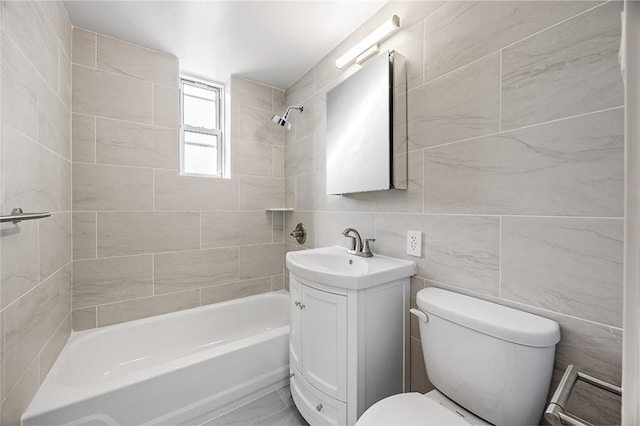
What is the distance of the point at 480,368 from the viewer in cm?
88

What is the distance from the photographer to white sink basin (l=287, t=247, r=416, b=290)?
1.12 m

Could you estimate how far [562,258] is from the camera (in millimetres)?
880

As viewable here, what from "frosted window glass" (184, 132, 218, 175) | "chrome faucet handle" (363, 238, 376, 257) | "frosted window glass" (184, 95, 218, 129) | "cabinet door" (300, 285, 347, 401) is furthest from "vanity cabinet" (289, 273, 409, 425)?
"frosted window glass" (184, 95, 218, 129)

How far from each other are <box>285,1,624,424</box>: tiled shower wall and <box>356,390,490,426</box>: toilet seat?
0.34 m

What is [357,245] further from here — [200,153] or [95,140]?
[95,140]

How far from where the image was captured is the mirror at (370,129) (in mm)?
1393

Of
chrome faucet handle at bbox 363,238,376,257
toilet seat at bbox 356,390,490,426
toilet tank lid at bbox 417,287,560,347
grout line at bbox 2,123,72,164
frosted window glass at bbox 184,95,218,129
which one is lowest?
toilet seat at bbox 356,390,490,426

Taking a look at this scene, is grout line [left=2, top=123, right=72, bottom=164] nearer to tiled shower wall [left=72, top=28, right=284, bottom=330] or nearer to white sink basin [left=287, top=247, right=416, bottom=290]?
tiled shower wall [left=72, top=28, right=284, bottom=330]

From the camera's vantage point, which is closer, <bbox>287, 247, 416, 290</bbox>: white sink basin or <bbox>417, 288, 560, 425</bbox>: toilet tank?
<bbox>417, 288, 560, 425</bbox>: toilet tank

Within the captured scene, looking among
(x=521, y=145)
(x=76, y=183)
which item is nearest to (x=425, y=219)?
(x=521, y=145)

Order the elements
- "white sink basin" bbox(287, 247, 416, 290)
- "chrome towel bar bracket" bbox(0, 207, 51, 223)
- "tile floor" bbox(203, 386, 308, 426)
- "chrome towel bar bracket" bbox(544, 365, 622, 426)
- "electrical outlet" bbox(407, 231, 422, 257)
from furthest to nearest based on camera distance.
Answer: "tile floor" bbox(203, 386, 308, 426) < "electrical outlet" bbox(407, 231, 422, 257) < "white sink basin" bbox(287, 247, 416, 290) < "chrome towel bar bracket" bbox(0, 207, 51, 223) < "chrome towel bar bracket" bbox(544, 365, 622, 426)

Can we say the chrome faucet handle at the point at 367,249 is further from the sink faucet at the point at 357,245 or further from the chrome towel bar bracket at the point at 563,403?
the chrome towel bar bracket at the point at 563,403

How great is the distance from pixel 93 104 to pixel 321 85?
1.59 metres

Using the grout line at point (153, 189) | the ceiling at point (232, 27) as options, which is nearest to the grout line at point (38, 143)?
the grout line at point (153, 189)
